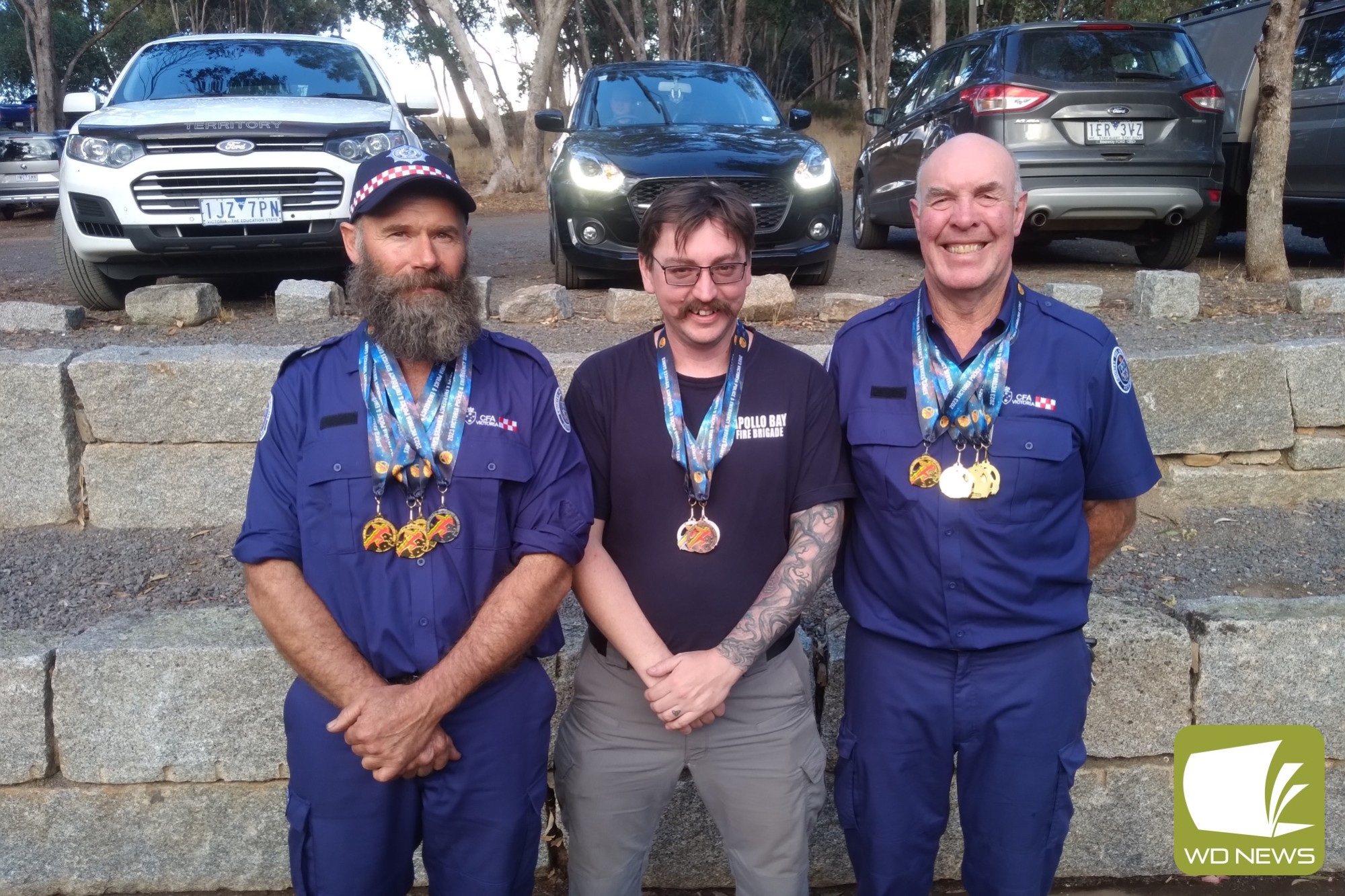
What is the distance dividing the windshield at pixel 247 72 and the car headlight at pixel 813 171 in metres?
2.97

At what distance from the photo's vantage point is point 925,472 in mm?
2533

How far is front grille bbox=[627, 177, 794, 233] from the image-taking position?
6.78m

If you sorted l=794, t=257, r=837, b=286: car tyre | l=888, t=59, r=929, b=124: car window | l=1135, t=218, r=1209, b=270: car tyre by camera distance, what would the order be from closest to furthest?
1. l=794, t=257, r=837, b=286: car tyre
2. l=1135, t=218, r=1209, b=270: car tyre
3. l=888, t=59, r=929, b=124: car window

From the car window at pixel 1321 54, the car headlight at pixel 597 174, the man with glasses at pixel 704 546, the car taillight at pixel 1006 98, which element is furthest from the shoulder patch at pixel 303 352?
the car window at pixel 1321 54

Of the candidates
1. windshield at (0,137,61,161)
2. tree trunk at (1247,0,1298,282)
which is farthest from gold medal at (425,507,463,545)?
windshield at (0,137,61,161)

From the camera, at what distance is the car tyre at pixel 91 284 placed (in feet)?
21.3

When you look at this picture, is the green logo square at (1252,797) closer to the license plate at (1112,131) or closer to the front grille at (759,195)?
the front grille at (759,195)

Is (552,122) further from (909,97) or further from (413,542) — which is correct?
(413,542)

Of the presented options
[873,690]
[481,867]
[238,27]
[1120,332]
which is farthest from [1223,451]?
[238,27]

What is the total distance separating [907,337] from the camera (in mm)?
2680

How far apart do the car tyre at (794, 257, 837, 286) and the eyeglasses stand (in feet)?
16.6

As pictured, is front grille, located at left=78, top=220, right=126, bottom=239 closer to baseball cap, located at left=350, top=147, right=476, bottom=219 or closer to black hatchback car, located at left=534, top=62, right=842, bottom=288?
black hatchback car, located at left=534, top=62, right=842, bottom=288

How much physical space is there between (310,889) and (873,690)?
1.38 meters

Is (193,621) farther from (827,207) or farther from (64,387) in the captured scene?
(827,207)
